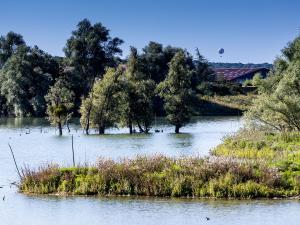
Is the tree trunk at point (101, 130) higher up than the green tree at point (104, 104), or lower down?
lower down

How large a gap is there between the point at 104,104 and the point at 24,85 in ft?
202

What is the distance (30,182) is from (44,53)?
468 feet

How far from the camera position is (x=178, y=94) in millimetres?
111062

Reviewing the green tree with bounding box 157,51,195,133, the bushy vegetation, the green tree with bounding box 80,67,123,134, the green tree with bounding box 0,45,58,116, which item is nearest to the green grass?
the bushy vegetation

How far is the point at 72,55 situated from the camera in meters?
181

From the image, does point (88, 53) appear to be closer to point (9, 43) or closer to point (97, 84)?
point (9, 43)

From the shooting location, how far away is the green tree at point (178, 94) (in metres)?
111

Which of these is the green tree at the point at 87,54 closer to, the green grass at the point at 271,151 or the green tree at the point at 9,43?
the green tree at the point at 9,43

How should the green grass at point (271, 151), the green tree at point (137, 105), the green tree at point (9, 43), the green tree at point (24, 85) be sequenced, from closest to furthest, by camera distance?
the green grass at point (271, 151), the green tree at point (137, 105), the green tree at point (24, 85), the green tree at point (9, 43)

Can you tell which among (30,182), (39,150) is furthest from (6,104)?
(30,182)

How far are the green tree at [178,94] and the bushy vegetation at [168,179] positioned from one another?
67.5m

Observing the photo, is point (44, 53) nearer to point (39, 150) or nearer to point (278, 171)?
point (39, 150)

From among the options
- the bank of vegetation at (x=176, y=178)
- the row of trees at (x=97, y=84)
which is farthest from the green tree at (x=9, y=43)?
the bank of vegetation at (x=176, y=178)

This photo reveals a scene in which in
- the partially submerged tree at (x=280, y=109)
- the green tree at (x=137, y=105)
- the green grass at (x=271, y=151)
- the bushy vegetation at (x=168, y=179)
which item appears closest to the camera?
the bushy vegetation at (x=168, y=179)
